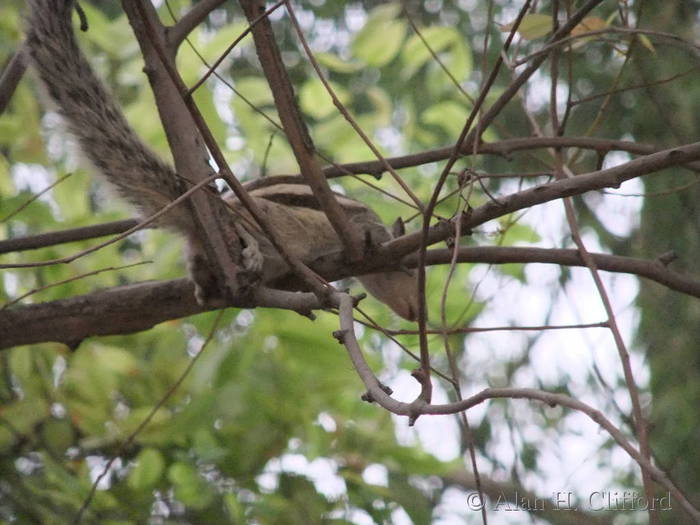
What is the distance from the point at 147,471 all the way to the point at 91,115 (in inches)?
49.1

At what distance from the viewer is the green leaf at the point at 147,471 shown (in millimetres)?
3186

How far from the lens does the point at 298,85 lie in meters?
5.30

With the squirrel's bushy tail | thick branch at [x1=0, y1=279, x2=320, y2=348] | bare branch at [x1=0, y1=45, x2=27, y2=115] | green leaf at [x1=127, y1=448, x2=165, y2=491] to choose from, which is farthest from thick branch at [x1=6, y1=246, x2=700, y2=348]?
bare branch at [x1=0, y1=45, x2=27, y2=115]

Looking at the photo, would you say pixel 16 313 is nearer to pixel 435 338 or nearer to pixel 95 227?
pixel 95 227

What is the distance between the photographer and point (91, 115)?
2.65 m

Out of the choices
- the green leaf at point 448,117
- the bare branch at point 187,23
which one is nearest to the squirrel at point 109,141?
the bare branch at point 187,23

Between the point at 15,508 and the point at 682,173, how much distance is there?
342cm

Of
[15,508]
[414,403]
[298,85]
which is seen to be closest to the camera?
[414,403]

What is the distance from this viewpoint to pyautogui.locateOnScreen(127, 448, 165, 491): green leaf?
319 centimetres

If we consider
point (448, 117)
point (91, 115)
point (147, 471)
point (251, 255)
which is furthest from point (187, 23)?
point (147, 471)

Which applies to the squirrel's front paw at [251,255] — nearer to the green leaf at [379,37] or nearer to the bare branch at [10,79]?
the bare branch at [10,79]

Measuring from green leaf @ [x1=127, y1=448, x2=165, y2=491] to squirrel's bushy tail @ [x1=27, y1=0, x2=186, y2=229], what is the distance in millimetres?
897

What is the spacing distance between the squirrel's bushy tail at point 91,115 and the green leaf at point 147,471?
90 cm

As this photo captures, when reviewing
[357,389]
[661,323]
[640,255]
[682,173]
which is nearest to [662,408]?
[661,323]
